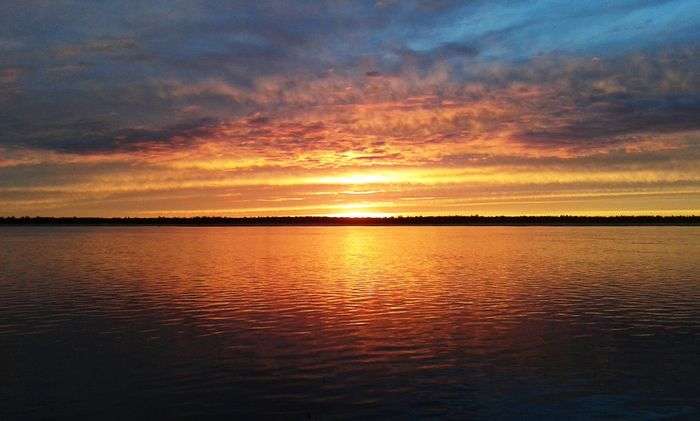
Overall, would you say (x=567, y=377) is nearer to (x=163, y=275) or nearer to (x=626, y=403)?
(x=626, y=403)

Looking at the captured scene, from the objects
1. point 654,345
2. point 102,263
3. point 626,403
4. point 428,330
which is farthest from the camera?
point 102,263

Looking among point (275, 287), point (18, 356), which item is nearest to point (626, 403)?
point (18, 356)

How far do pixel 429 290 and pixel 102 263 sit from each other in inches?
1859

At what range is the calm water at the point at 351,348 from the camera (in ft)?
64.5

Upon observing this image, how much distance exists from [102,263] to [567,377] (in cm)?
6705

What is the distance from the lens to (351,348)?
90.3 ft

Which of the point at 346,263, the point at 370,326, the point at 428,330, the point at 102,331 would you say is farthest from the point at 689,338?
the point at 346,263

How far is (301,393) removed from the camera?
813 inches

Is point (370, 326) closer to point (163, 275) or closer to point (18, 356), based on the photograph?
point (18, 356)

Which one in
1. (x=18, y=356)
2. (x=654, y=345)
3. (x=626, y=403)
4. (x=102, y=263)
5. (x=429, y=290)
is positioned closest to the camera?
A: (x=626, y=403)

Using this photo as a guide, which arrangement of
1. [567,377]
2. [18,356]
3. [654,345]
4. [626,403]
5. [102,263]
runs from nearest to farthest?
1. [626,403]
2. [567,377]
3. [18,356]
4. [654,345]
5. [102,263]

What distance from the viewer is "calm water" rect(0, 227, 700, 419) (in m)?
19.7

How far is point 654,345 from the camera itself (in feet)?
91.2

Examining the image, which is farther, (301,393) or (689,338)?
(689,338)
